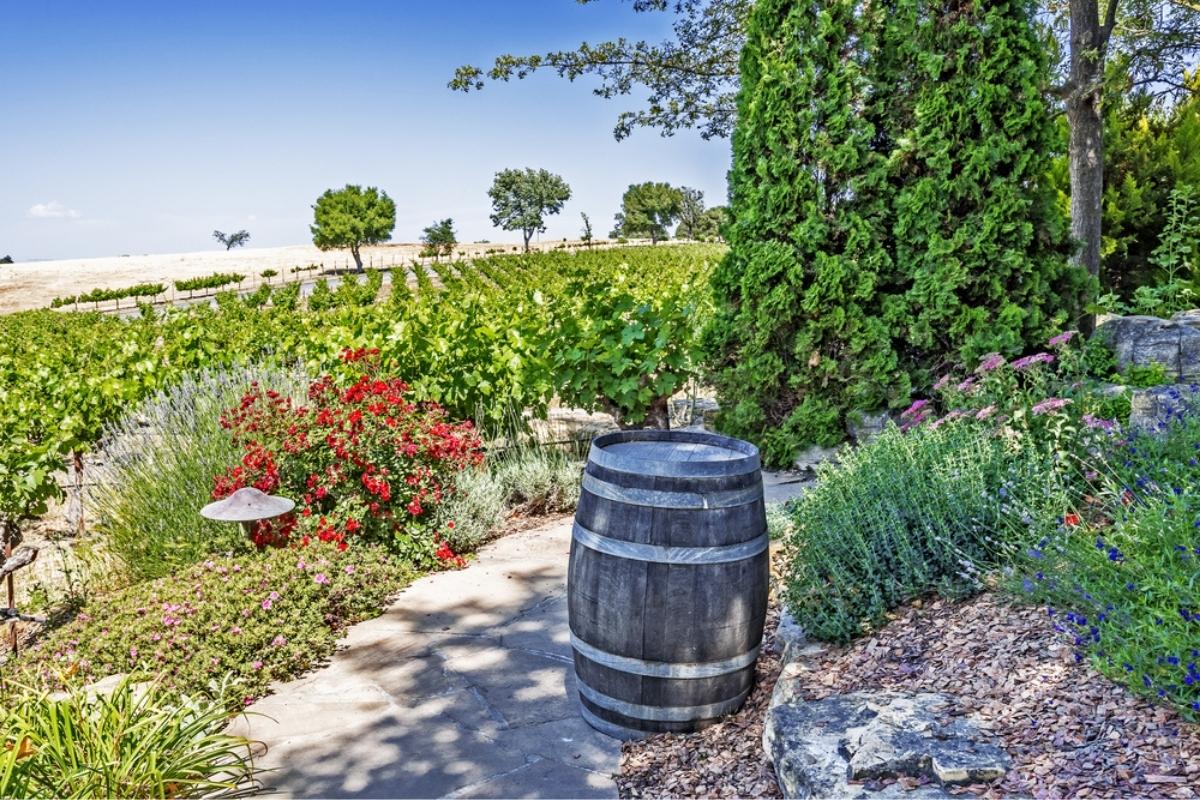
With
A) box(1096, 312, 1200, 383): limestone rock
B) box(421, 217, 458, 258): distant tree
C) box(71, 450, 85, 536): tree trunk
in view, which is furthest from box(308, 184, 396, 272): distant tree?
box(1096, 312, 1200, 383): limestone rock

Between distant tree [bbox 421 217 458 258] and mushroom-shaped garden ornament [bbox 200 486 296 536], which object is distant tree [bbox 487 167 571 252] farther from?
mushroom-shaped garden ornament [bbox 200 486 296 536]

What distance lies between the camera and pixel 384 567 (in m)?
4.17

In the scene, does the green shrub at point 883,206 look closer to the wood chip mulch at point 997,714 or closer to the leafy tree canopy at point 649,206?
the wood chip mulch at point 997,714

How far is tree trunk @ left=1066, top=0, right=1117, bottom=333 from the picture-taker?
6332mm

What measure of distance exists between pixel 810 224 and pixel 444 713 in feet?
12.2


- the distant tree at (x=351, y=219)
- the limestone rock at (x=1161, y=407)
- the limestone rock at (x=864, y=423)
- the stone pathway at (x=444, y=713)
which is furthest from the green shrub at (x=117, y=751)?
the distant tree at (x=351, y=219)

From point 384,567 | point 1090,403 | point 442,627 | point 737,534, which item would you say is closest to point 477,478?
point 384,567

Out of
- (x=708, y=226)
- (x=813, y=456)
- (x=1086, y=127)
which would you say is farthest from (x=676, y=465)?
(x=708, y=226)

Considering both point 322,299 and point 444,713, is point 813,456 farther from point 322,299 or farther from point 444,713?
point 322,299

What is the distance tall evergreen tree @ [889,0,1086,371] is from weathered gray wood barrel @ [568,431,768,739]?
9.39 feet

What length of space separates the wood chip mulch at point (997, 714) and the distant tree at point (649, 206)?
251 ft

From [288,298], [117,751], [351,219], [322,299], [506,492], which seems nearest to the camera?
[117,751]

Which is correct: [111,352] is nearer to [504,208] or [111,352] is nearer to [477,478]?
[477,478]

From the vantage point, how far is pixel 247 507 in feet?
13.1
